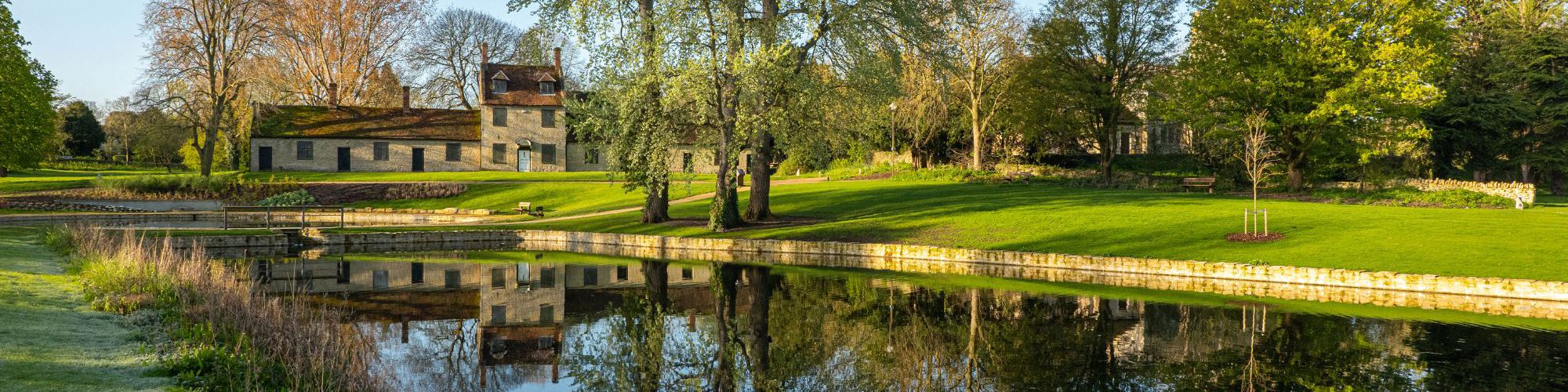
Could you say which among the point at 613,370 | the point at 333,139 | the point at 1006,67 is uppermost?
the point at 1006,67

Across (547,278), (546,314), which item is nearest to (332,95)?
(547,278)

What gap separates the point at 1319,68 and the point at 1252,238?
17081 millimetres

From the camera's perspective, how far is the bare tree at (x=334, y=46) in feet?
193

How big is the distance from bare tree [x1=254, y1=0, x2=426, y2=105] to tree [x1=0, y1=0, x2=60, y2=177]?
21907 millimetres

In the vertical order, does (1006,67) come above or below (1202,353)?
above

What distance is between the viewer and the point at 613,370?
11.4 metres

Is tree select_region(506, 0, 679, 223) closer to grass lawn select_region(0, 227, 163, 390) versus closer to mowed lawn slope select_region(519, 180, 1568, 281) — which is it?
mowed lawn slope select_region(519, 180, 1568, 281)

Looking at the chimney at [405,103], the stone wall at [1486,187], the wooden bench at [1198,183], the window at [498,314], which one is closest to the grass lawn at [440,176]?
the chimney at [405,103]

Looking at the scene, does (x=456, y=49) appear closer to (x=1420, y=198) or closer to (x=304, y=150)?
(x=304, y=150)

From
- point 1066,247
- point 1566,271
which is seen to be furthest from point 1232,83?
point 1566,271

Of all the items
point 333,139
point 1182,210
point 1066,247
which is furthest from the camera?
point 333,139

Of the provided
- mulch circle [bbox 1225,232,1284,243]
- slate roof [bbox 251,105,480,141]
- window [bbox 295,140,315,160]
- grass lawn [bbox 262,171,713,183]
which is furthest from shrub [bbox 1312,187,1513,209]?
window [bbox 295,140,315,160]

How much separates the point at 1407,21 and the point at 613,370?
1418 inches

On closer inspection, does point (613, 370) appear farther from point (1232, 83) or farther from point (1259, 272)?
point (1232, 83)
